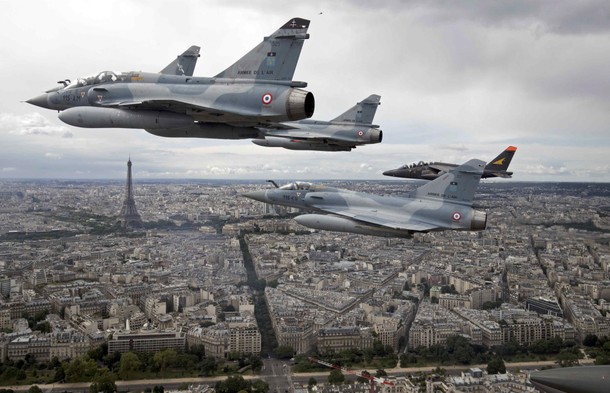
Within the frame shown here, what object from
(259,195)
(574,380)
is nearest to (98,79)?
(259,195)

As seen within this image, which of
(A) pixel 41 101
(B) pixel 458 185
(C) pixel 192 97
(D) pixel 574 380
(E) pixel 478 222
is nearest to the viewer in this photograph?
(D) pixel 574 380

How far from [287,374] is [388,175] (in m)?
Result: 6.68

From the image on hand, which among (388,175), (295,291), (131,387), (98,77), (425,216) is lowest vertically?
(131,387)

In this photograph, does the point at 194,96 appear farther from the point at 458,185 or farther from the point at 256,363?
the point at 256,363

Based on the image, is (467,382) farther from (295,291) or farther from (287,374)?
(295,291)

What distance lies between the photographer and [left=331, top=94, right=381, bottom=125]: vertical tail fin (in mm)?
7211

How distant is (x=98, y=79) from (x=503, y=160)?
5.79 metres

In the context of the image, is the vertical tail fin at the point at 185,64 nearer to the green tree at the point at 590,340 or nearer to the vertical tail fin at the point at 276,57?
Answer: the vertical tail fin at the point at 276,57

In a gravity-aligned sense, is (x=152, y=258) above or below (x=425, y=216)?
below

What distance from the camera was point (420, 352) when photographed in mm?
13758

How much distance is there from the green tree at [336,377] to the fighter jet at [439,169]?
5930mm

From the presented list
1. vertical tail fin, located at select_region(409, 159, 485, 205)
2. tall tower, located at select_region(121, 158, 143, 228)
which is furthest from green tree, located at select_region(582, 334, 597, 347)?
tall tower, located at select_region(121, 158, 143, 228)

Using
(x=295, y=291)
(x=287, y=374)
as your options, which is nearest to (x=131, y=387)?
(x=287, y=374)

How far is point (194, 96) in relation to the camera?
15.3 ft
